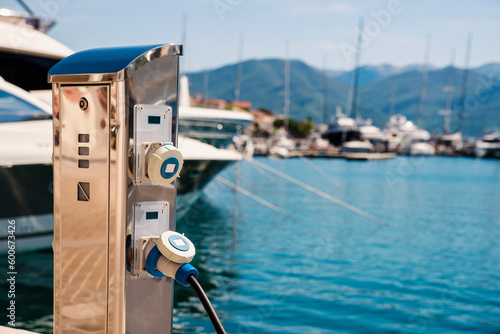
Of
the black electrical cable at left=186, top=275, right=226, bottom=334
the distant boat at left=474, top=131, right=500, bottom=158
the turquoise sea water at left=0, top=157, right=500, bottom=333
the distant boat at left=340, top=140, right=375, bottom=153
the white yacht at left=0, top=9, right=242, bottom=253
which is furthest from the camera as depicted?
the distant boat at left=474, top=131, right=500, bottom=158

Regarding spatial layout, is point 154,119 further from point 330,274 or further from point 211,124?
point 211,124

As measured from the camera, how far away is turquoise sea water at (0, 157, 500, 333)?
6348mm

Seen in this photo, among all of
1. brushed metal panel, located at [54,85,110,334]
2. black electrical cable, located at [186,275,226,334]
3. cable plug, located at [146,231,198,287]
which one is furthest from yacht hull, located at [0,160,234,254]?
black electrical cable, located at [186,275,226,334]

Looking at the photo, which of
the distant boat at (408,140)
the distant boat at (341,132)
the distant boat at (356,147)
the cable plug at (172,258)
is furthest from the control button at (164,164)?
the distant boat at (408,140)

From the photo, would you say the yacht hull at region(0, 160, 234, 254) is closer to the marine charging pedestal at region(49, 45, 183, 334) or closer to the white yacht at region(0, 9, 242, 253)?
the white yacht at region(0, 9, 242, 253)

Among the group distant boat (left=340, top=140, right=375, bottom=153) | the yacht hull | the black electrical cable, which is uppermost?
the black electrical cable

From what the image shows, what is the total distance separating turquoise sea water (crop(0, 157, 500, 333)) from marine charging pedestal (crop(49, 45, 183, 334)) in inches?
127

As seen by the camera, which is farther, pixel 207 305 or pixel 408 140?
pixel 408 140

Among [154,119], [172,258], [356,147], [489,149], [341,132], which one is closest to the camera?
[172,258]

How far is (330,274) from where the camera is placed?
874 cm

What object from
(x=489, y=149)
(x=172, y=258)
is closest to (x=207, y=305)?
(x=172, y=258)

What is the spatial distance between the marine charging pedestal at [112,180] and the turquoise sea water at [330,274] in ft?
10.5

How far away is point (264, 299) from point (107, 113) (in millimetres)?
5150

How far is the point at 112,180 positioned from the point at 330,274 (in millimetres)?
6775
